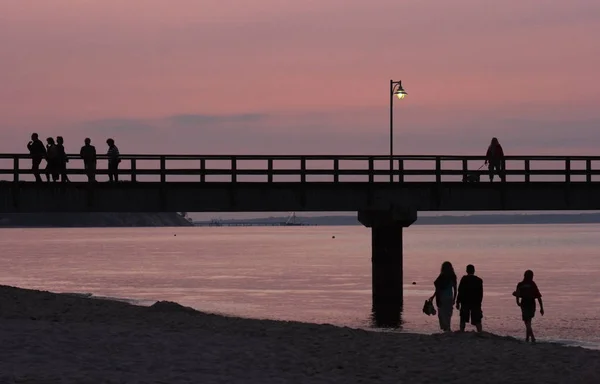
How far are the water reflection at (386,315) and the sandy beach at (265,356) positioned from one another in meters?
15.4

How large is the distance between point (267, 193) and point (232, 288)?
32517 millimetres

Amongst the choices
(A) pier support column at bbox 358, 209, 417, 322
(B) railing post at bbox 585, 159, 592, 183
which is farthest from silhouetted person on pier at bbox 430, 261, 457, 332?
(B) railing post at bbox 585, 159, 592, 183

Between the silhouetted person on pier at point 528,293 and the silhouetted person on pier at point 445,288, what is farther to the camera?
the silhouetted person on pier at point 445,288

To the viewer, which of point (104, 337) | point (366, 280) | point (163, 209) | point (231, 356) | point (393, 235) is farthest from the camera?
point (366, 280)

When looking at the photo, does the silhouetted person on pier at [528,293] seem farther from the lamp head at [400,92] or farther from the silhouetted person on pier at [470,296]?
the lamp head at [400,92]

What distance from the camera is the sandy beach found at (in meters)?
14.9

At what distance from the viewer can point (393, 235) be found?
38.8m

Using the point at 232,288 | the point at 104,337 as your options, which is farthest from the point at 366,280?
the point at 104,337

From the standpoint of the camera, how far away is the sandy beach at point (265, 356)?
587 inches

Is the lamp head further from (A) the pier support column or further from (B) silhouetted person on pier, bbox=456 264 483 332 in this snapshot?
(B) silhouetted person on pier, bbox=456 264 483 332

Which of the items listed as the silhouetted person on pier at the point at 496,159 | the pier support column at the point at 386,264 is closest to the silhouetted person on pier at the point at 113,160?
the pier support column at the point at 386,264

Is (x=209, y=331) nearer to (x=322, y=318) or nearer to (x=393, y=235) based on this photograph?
(x=393, y=235)

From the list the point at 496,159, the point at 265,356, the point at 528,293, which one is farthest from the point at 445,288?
the point at 496,159

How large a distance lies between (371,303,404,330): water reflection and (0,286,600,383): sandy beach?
15.4m
